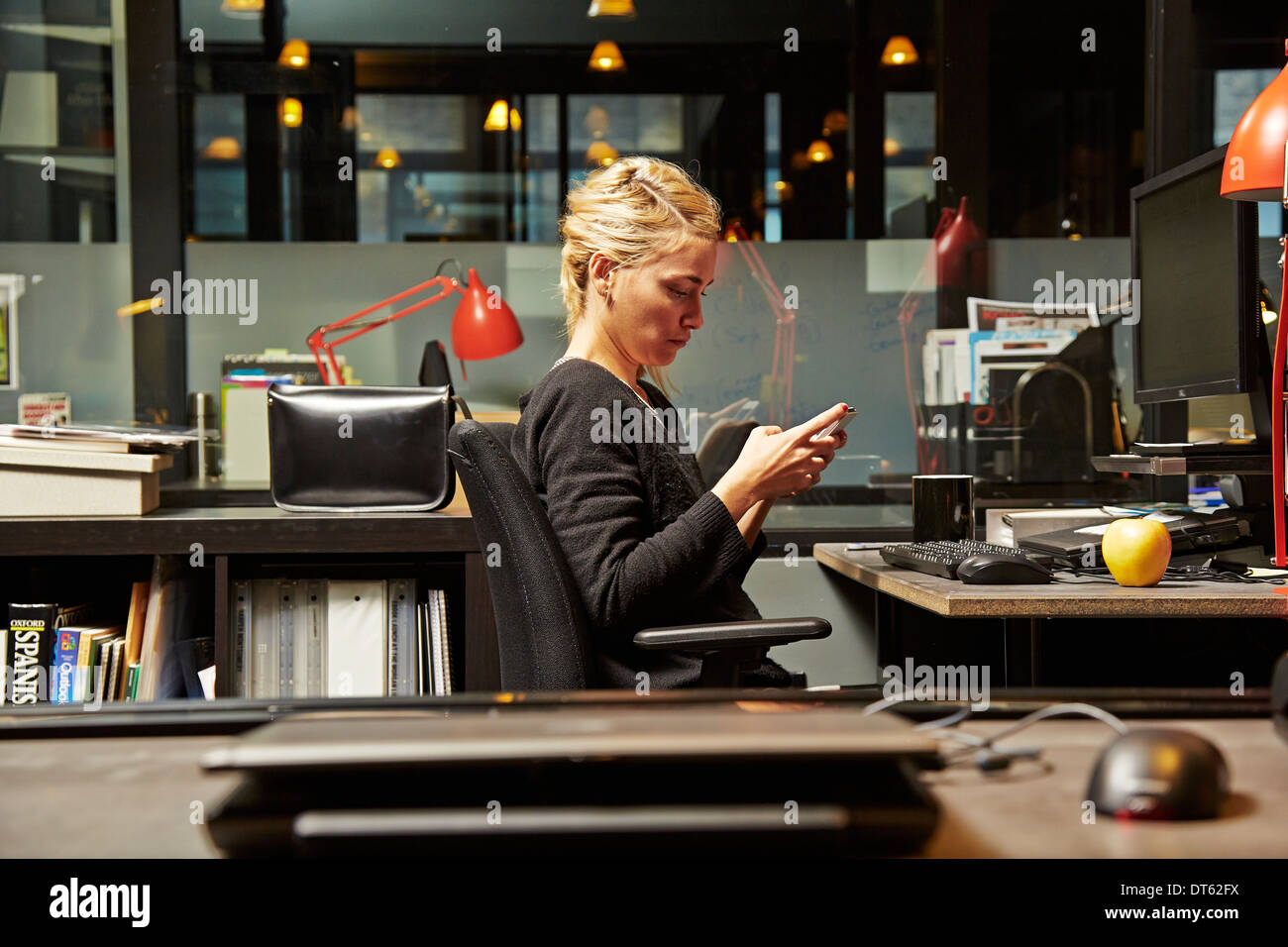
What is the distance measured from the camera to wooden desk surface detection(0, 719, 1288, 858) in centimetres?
47

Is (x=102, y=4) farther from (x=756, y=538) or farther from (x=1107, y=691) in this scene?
(x=1107, y=691)

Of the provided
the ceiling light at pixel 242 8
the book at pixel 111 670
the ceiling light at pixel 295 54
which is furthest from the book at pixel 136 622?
the ceiling light at pixel 242 8

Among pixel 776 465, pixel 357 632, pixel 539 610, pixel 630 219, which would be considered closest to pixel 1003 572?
pixel 776 465

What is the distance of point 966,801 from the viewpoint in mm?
530

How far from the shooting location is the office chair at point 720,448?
261cm

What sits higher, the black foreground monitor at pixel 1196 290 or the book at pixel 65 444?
the black foreground monitor at pixel 1196 290

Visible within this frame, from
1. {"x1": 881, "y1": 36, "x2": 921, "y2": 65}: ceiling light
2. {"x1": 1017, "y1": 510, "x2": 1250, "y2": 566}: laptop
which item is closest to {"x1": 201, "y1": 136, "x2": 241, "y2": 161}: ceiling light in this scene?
{"x1": 881, "y1": 36, "x2": 921, "y2": 65}: ceiling light

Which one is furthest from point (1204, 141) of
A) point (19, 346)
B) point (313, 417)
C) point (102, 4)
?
point (19, 346)

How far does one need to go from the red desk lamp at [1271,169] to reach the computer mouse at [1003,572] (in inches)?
15.8

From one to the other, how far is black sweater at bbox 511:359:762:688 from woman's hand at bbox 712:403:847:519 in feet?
0.18

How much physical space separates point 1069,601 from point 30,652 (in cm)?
184

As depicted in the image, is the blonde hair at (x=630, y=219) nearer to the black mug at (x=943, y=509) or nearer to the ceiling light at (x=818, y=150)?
the black mug at (x=943, y=509)

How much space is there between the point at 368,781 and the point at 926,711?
34cm
